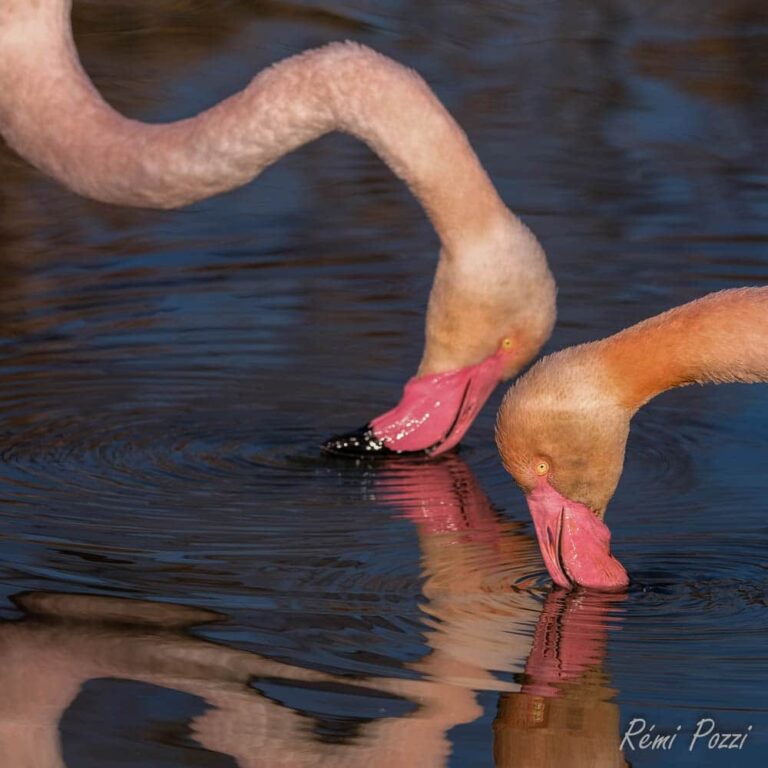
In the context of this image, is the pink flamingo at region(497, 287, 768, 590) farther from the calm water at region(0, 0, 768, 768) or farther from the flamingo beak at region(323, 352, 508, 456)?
the flamingo beak at region(323, 352, 508, 456)

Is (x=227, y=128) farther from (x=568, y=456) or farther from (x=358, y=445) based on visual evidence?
(x=568, y=456)

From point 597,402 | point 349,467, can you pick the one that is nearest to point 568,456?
point 597,402

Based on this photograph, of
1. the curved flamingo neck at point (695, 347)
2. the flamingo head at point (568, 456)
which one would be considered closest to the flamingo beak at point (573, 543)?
the flamingo head at point (568, 456)

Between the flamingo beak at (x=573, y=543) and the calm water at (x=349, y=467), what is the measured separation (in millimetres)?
81

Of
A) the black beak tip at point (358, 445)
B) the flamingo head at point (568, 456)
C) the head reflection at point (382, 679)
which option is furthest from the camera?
the black beak tip at point (358, 445)

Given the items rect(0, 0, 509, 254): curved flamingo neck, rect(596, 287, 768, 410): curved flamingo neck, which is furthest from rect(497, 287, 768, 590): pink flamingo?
rect(0, 0, 509, 254): curved flamingo neck

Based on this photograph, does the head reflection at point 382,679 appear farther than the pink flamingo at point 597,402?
No

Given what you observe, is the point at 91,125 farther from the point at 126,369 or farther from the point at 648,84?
the point at 648,84

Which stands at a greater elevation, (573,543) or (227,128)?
(227,128)

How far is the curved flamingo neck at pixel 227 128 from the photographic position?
6.94m

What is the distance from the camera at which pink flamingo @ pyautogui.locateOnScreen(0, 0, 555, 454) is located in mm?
6953

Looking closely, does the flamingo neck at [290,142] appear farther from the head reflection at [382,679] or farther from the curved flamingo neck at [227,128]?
the head reflection at [382,679]

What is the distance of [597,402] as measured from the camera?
19.3 ft

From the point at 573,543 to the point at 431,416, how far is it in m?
1.39
